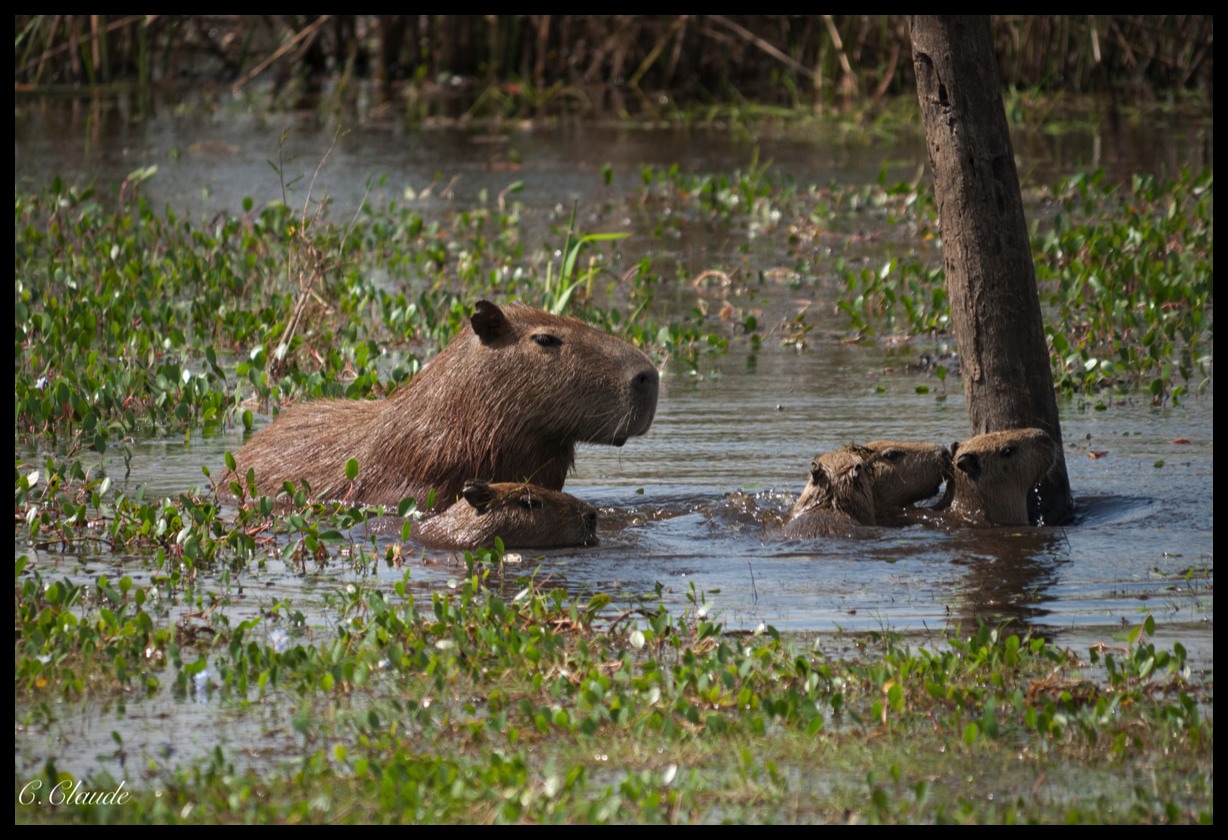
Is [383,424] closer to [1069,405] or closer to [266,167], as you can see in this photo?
[1069,405]

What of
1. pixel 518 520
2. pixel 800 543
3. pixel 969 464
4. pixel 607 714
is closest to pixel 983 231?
pixel 969 464

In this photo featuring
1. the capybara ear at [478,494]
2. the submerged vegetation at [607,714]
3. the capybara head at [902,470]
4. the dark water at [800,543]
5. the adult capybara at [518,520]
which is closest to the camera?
the submerged vegetation at [607,714]

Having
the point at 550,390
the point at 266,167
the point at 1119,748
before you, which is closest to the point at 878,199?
the point at 266,167

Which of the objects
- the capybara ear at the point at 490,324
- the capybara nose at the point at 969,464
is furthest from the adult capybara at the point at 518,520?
the capybara nose at the point at 969,464

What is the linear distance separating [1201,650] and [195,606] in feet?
9.52

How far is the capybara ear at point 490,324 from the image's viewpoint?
6.38m

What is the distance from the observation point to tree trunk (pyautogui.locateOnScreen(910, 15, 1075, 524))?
6.31 m

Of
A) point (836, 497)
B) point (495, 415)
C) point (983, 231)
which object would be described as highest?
point (983, 231)

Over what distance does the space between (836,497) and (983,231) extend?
1.10 meters

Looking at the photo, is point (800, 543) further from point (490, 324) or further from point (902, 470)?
point (490, 324)

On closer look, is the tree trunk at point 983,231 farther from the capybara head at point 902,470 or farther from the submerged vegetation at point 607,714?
the submerged vegetation at point 607,714

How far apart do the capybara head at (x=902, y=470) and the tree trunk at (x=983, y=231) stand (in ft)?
0.76

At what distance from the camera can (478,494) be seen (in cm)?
604

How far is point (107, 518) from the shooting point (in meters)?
6.34
